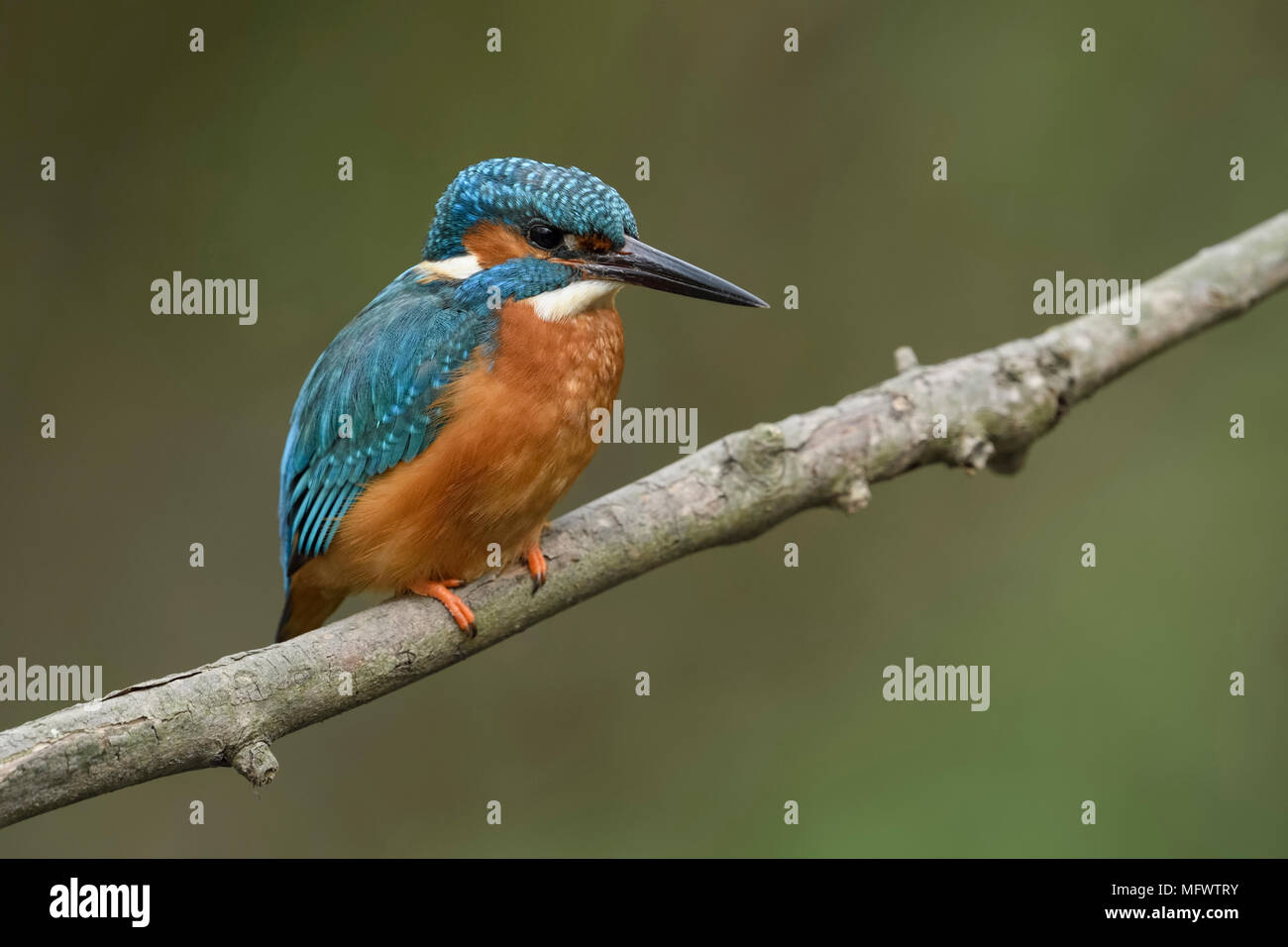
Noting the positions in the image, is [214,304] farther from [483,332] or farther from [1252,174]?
[1252,174]

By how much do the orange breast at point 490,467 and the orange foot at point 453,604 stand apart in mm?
31

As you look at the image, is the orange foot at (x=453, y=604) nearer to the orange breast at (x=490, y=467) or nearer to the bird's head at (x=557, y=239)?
the orange breast at (x=490, y=467)

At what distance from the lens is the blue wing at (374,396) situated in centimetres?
214

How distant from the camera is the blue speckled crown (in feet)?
7.06

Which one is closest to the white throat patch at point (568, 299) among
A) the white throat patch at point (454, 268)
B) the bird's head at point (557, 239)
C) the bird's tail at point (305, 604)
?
the bird's head at point (557, 239)

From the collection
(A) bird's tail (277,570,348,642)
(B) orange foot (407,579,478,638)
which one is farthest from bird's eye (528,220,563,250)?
(A) bird's tail (277,570,348,642)

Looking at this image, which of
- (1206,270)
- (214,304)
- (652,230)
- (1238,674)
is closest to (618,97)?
(652,230)

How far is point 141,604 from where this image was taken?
3928 millimetres

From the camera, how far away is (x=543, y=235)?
2.18 meters

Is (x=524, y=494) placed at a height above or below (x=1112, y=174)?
below

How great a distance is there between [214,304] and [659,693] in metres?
1.88

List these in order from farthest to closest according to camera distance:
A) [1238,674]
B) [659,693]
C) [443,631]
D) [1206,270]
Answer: [659,693]
[1238,674]
[1206,270]
[443,631]

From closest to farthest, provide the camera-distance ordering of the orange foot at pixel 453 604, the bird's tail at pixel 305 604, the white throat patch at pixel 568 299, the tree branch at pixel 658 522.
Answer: the tree branch at pixel 658 522 → the orange foot at pixel 453 604 → the white throat patch at pixel 568 299 → the bird's tail at pixel 305 604

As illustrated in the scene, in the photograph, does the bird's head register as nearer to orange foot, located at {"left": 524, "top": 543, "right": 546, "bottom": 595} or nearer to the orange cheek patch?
the orange cheek patch
